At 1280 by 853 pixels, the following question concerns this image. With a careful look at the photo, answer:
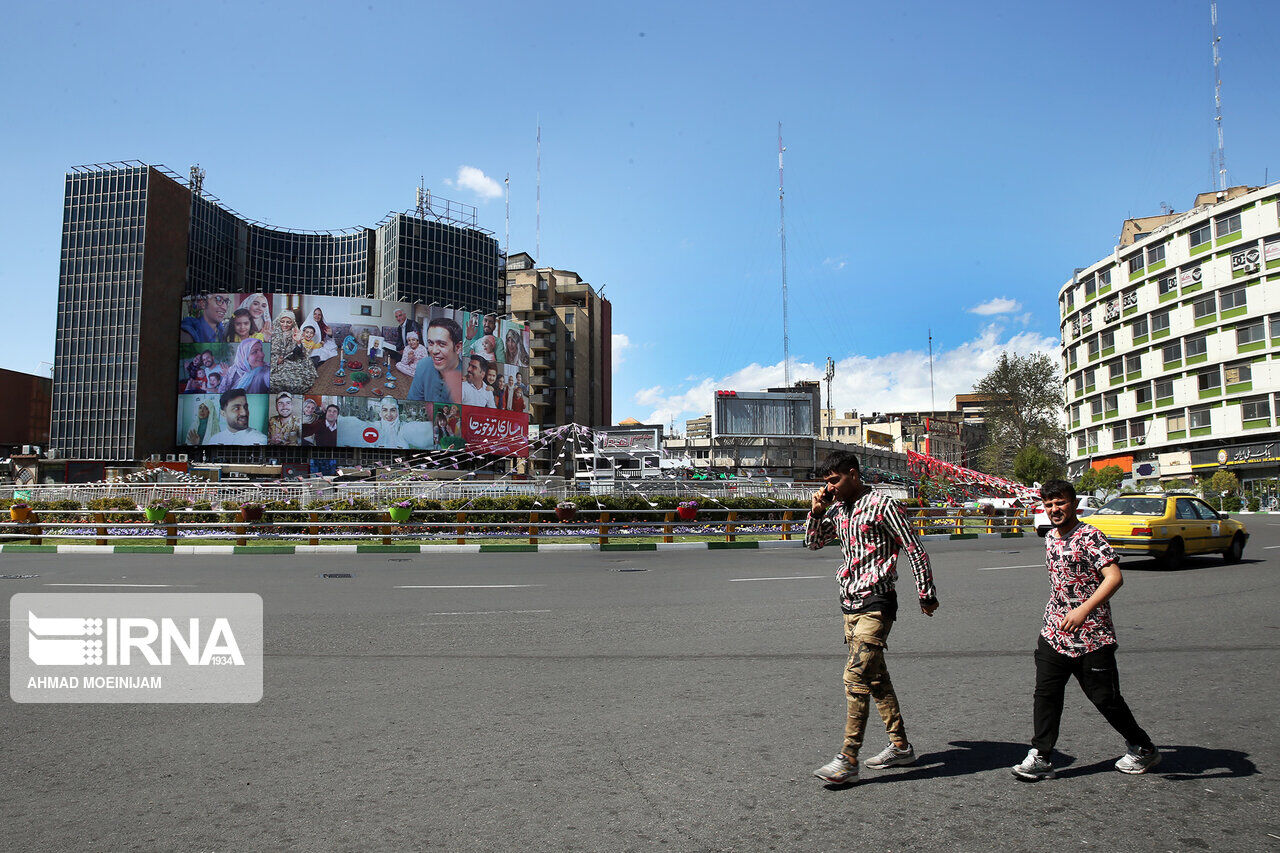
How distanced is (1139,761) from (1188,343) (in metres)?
67.0

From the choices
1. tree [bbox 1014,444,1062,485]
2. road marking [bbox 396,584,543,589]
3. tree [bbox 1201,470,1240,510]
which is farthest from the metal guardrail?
tree [bbox 1014,444,1062,485]

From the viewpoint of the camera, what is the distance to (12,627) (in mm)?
7953

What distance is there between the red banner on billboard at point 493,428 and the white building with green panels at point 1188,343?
52.6 metres

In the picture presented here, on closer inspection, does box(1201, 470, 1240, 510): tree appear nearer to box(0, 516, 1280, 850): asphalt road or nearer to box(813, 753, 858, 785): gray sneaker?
box(0, 516, 1280, 850): asphalt road

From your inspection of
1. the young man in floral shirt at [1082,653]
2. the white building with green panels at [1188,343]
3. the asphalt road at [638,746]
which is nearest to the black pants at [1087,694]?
the young man in floral shirt at [1082,653]

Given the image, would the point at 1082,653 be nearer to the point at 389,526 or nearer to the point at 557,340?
the point at 389,526

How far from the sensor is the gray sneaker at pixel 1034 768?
4.03m

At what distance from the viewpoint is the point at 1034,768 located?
4.04m

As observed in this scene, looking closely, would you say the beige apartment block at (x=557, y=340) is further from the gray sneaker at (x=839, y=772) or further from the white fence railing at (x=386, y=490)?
the gray sneaker at (x=839, y=772)

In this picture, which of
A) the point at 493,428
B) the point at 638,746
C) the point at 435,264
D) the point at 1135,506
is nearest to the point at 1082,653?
the point at 638,746

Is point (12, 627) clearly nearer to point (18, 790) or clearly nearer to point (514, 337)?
point (18, 790)

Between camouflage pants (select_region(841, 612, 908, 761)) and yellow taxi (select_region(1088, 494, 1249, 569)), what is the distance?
40.7ft

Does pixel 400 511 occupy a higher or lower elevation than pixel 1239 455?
lower

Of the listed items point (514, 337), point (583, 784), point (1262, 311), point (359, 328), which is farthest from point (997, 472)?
point (583, 784)
